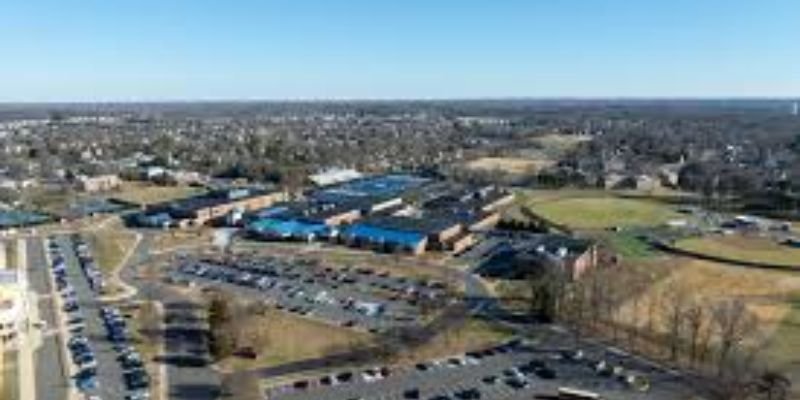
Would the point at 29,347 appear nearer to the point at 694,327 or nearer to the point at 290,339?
the point at 290,339

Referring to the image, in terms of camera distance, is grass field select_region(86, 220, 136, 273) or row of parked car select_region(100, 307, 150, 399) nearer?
row of parked car select_region(100, 307, 150, 399)

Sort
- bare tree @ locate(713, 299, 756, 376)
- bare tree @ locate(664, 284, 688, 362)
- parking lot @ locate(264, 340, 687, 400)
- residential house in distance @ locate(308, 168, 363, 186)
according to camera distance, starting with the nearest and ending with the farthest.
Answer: parking lot @ locate(264, 340, 687, 400) < bare tree @ locate(713, 299, 756, 376) < bare tree @ locate(664, 284, 688, 362) < residential house in distance @ locate(308, 168, 363, 186)

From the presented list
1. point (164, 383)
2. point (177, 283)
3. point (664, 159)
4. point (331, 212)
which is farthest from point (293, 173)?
point (164, 383)

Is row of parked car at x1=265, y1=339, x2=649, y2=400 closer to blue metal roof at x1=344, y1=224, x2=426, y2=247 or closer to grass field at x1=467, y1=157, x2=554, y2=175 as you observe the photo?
blue metal roof at x1=344, y1=224, x2=426, y2=247

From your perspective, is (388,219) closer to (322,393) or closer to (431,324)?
(431,324)

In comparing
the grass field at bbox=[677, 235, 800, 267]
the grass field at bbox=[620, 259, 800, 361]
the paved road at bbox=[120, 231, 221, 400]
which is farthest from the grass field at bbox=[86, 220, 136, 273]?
the grass field at bbox=[677, 235, 800, 267]

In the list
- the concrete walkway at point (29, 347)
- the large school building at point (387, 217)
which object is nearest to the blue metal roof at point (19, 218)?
the large school building at point (387, 217)
